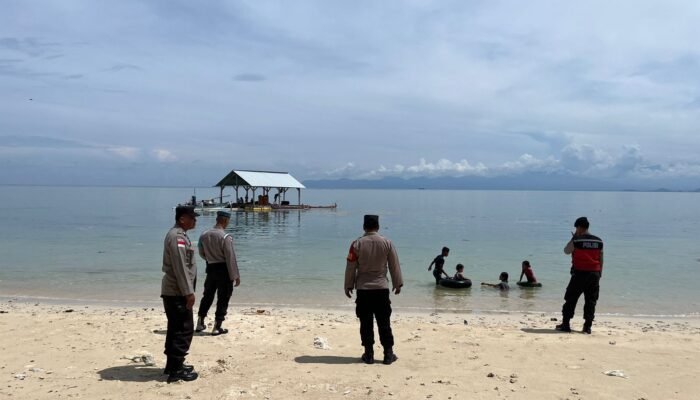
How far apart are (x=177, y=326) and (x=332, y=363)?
6.58 ft

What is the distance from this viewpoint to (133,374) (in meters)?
5.89

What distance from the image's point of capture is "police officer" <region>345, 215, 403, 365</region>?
627 cm

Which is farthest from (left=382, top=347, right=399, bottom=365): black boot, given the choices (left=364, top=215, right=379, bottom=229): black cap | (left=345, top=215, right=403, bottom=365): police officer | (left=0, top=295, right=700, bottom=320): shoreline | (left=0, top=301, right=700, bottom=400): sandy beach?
(left=0, top=295, right=700, bottom=320): shoreline

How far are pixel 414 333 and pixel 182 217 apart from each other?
445 cm

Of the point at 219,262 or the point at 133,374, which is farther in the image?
the point at 219,262

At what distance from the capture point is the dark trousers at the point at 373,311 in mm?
6332

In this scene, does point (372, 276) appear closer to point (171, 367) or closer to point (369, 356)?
point (369, 356)

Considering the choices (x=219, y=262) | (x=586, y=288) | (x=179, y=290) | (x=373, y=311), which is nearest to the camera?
(x=179, y=290)

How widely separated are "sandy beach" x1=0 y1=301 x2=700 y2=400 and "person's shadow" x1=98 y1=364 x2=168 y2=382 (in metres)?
0.01

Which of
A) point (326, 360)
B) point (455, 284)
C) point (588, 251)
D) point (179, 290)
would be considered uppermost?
point (588, 251)

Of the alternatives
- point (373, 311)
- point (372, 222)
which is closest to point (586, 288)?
point (373, 311)

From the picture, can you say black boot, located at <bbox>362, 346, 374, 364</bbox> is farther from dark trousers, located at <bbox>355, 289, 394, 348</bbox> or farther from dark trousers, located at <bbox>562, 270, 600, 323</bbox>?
dark trousers, located at <bbox>562, 270, 600, 323</bbox>

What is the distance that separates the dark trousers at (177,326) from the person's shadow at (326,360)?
1563 millimetres

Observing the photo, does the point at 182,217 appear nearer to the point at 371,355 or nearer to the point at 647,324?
the point at 371,355
